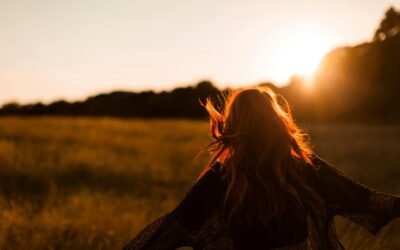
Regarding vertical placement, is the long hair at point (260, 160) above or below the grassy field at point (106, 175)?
above

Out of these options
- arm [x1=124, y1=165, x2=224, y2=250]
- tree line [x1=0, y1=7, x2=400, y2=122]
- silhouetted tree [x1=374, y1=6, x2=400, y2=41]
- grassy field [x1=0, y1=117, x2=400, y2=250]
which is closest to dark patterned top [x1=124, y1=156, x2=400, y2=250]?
arm [x1=124, y1=165, x2=224, y2=250]

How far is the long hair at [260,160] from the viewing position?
120 inches

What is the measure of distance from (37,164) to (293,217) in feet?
33.8

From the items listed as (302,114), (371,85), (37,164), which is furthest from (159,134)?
(371,85)

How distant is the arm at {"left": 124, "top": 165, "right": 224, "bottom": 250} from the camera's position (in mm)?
3111

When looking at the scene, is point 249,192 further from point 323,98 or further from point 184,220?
point 323,98

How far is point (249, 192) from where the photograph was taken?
304 centimetres

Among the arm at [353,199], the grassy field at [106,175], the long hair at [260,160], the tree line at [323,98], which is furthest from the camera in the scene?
the tree line at [323,98]

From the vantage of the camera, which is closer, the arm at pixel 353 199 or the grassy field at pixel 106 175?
the arm at pixel 353 199

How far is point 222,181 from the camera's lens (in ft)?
10.3

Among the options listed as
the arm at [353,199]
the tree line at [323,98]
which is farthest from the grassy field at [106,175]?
the tree line at [323,98]

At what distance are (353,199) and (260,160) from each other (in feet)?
2.42

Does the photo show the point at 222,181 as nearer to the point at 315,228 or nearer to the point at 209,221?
the point at 209,221

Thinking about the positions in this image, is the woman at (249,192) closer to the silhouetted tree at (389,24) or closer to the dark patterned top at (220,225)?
the dark patterned top at (220,225)
